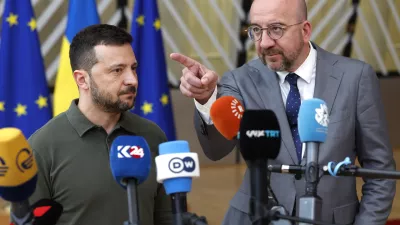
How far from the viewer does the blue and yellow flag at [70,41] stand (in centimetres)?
431

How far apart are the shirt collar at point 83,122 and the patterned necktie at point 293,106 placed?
0.44m

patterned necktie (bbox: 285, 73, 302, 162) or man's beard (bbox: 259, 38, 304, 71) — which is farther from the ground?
man's beard (bbox: 259, 38, 304, 71)

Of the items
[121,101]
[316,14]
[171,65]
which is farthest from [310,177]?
[316,14]

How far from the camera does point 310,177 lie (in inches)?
58.9

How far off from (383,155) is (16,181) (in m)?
1.16

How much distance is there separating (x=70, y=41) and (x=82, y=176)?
2.56m

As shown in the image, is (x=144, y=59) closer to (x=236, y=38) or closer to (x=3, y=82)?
(x=3, y=82)

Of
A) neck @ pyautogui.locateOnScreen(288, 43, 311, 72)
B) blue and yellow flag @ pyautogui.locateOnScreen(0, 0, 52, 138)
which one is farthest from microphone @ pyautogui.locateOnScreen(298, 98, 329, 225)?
blue and yellow flag @ pyautogui.locateOnScreen(0, 0, 52, 138)

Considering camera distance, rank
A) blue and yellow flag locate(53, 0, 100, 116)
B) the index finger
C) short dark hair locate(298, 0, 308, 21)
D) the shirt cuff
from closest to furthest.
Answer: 1. the index finger
2. the shirt cuff
3. short dark hair locate(298, 0, 308, 21)
4. blue and yellow flag locate(53, 0, 100, 116)

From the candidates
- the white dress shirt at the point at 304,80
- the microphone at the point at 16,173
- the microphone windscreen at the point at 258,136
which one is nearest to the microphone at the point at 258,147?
the microphone windscreen at the point at 258,136

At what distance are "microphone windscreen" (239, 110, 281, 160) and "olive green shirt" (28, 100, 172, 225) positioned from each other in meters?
0.64

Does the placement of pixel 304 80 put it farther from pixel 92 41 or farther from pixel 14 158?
pixel 14 158

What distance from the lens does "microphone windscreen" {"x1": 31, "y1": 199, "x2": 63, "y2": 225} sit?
149 cm

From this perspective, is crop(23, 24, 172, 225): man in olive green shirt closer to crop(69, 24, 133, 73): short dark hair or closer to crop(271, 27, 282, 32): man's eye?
crop(69, 24, 133, 73): short dark hair
